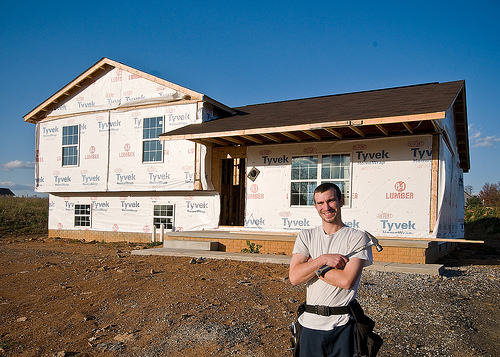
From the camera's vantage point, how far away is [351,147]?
11648mm

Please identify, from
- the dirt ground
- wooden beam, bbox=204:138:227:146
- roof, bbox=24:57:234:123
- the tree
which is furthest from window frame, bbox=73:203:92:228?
the tree

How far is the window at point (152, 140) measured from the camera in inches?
606

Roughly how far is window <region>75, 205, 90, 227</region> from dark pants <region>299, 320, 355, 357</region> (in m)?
16.3

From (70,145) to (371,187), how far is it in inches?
489

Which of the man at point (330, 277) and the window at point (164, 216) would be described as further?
the window at point (164, 216)

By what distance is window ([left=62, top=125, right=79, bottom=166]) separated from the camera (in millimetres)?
17438

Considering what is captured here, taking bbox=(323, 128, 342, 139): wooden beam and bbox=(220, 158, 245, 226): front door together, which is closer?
bbox=(323, 128, 342, 139): wooden beam

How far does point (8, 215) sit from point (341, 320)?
25.1 metres

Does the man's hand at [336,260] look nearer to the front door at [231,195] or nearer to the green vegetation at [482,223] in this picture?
the front door at [231,195]

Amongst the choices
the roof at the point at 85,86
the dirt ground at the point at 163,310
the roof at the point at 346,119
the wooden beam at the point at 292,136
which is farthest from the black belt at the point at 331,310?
the roof at the point at 85,86

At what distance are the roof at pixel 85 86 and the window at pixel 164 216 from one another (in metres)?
4.10

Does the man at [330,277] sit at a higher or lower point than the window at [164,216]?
higher

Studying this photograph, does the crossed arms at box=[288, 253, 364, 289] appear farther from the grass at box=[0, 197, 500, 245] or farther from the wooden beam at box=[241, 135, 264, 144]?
the grass at box=[0, 197, 500, 245]

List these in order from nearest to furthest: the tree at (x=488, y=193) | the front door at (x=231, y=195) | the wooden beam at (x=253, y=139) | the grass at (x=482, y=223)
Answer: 1. the wooden beam at (x=253, y=139)
2. the front door at (x=231, y=195)
3. the grass at (x=482, y=223)
4. the tree at (x=488, y=193)
